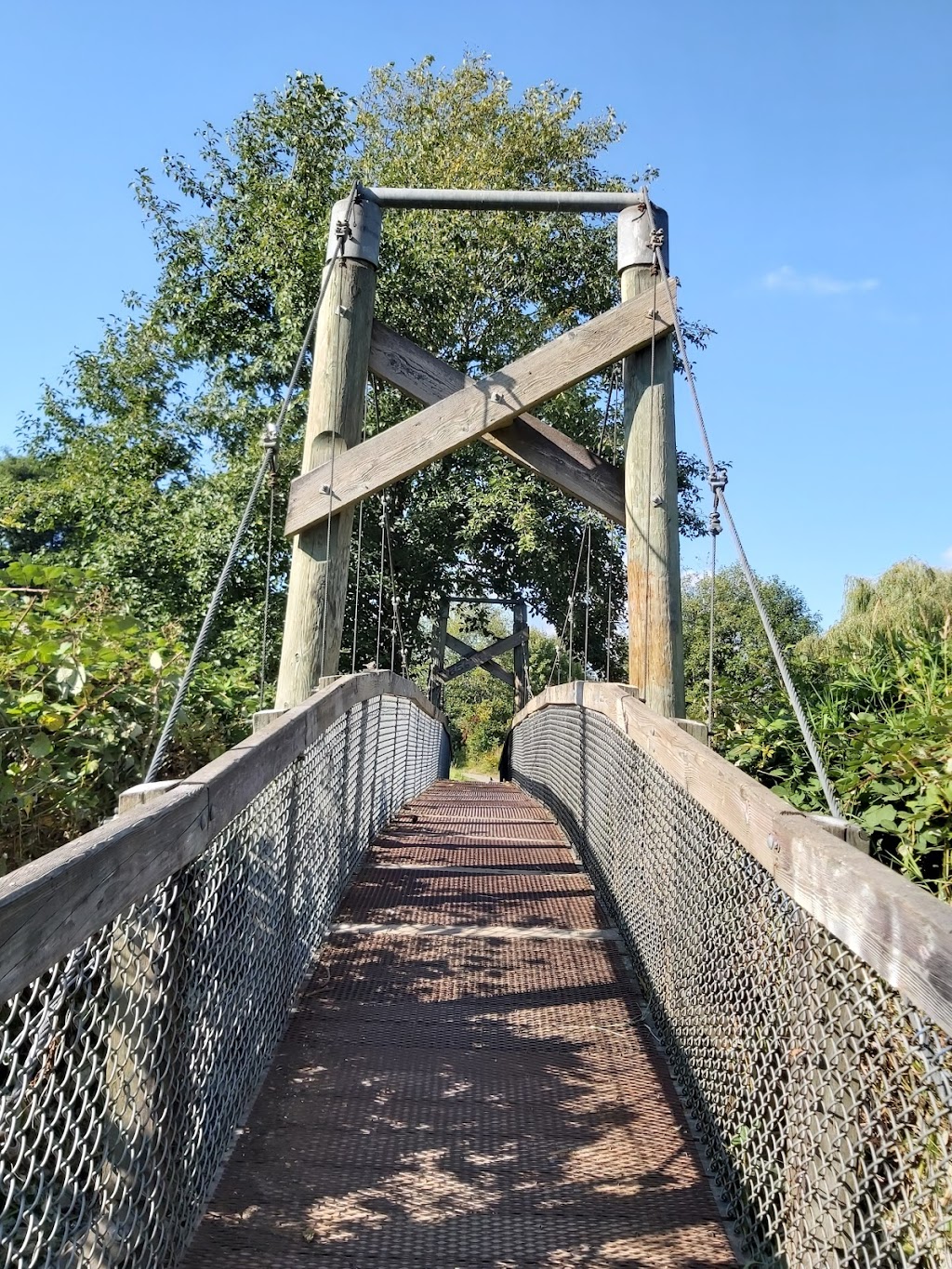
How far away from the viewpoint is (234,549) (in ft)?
8.30

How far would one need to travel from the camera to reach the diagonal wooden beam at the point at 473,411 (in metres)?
4.21

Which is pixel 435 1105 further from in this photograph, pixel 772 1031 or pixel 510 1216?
pixel 772 1031

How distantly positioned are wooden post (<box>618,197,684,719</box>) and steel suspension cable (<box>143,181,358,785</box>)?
3.81ft

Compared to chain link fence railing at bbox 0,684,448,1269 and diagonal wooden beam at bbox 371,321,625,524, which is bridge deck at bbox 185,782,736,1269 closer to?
chain link fence railing at bbox 0,684,448,1269

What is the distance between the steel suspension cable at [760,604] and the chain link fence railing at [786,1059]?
0.54 feet

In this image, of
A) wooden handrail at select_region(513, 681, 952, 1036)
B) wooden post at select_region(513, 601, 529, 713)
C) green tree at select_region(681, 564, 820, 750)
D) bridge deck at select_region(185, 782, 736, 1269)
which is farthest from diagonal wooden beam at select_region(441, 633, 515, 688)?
wooden handrail at select_region(513, 681, 952, 1036)

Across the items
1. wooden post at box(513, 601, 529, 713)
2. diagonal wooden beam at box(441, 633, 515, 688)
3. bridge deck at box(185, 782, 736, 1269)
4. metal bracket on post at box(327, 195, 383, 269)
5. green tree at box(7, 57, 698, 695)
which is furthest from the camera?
diagonal wooden beam at box(441, 633, 515, 688)

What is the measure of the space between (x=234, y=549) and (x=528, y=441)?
2213mm

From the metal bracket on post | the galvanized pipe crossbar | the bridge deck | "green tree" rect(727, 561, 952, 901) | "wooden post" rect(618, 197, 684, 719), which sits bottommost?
the bridge deck

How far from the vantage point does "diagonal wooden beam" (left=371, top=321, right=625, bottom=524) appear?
4438mm

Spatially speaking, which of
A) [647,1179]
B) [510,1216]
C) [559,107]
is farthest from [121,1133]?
[559,107]

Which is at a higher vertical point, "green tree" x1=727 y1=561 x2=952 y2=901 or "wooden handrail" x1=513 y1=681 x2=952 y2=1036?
"green tree" x1=727 y1=561 x2=952 y2=901

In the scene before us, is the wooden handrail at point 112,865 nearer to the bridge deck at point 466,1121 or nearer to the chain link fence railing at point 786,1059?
the bridge deck at point 466,1121

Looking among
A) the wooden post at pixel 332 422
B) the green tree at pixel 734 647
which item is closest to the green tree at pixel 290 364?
the green tree at pixel 734 647
